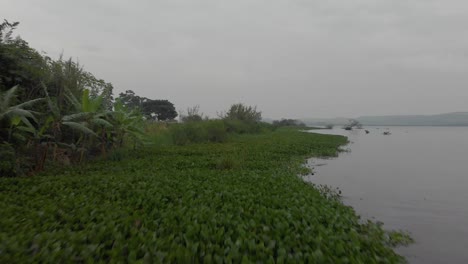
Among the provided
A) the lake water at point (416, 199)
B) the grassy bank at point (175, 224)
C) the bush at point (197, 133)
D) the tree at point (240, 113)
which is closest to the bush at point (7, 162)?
the grassy bank at point (175, 224)

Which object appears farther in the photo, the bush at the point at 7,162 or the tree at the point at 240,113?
the tree at the point at 240,113

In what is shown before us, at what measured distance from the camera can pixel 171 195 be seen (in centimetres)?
450

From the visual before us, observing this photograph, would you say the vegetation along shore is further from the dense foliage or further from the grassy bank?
the dense foliage

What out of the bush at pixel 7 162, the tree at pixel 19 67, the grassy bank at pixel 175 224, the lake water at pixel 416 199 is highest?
the tree at pixel 19 67

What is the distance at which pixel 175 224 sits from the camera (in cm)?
327

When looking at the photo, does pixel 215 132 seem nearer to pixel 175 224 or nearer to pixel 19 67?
pixel 19 67

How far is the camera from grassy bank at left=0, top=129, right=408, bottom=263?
2.57m

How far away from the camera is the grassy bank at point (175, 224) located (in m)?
2.57

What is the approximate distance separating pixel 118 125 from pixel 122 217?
6.38 m

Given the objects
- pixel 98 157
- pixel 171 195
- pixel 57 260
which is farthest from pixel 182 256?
pixel 98 157

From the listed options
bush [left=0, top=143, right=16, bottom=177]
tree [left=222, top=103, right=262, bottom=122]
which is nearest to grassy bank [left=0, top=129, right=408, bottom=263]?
bush [left=0, top=143, right=16, bottom=177]

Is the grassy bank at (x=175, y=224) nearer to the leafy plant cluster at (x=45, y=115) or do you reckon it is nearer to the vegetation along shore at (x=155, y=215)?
the vegetation along shore at (x=155, y=215)

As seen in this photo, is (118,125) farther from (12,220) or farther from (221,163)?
(12,220)

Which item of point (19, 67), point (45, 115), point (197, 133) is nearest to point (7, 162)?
point (45, 115)
